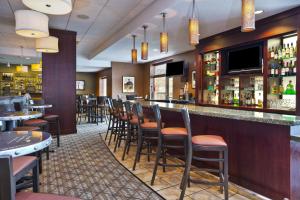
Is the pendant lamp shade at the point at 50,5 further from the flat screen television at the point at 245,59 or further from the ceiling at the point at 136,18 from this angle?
the flat screen television at the point at 245,59

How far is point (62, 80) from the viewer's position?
564 cm

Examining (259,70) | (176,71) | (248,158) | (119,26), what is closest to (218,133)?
(248,158)

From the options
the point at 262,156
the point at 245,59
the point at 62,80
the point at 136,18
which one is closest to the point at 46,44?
the point at 62,80

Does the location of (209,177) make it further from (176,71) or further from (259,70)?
(176,71)

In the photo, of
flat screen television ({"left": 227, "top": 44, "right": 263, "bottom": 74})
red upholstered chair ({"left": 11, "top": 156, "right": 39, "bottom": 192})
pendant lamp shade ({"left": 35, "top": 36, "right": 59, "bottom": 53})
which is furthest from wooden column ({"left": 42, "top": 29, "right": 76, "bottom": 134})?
red upholstered chair ({"left": 11, "top": 156, "right": 39, "bottom": 192})

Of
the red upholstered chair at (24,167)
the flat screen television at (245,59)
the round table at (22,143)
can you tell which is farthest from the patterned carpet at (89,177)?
the flat screen television at (245,59)

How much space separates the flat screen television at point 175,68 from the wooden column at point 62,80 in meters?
3.84

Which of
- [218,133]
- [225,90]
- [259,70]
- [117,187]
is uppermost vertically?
[259,70]

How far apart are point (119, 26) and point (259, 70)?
355cm

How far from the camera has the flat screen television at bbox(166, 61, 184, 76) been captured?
776 cm

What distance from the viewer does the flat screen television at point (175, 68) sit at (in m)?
7.76

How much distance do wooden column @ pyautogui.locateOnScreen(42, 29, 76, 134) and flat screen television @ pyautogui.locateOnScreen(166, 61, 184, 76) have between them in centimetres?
384

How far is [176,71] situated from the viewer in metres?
7.98

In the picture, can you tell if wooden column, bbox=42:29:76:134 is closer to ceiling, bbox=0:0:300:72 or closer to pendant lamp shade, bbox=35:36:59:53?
ceiling, bbox=0:0:300:72
